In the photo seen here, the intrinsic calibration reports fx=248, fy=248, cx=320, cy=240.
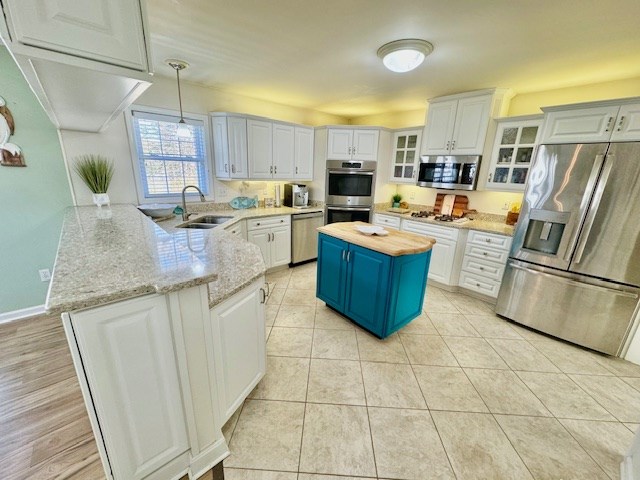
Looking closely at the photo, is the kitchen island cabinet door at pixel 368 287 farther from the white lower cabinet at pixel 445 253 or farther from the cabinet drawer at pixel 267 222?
the cabinet drawer at pixel 267 222

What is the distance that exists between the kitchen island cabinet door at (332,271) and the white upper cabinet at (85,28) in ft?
6.15

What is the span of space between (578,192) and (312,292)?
9.27 feet

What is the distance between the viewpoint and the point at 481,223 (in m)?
3.25

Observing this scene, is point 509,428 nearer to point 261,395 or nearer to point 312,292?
point 261,395

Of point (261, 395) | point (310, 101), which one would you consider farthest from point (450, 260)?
point (310, 101)

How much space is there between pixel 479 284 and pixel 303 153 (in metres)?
3.16

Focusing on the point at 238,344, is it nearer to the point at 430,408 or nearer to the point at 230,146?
the point at 430,408

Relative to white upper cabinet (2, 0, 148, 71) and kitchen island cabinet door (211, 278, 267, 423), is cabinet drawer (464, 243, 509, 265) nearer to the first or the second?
kitchen island cabinet door (211, 278, 267, 423)

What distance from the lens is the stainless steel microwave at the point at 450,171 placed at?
3.17 meters

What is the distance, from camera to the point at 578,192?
2.18 meters

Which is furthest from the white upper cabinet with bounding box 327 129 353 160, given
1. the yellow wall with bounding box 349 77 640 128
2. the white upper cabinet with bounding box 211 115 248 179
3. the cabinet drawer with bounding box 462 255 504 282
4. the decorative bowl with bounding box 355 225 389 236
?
the cabinet drawer with bounding box 462 255 504 282

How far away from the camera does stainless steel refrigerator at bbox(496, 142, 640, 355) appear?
2027 millimetres

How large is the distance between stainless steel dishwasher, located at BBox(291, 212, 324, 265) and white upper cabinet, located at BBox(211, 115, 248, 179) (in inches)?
41.1

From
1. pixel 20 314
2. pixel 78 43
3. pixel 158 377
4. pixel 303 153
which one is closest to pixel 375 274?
pixel 158 377
